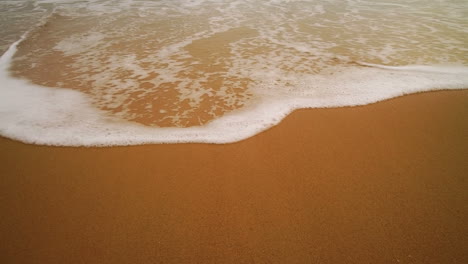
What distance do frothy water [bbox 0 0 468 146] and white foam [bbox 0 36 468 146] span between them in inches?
0.6

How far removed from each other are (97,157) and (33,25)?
6557 millimetres

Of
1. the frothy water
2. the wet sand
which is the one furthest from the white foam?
the wet sand

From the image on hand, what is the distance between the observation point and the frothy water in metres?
3.25

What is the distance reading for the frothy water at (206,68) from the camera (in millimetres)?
3248

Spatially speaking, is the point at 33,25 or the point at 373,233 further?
the point at 33,25

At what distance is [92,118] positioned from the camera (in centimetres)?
333

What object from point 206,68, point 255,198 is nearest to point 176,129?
point 255,198

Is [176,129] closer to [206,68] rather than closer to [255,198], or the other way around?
[255,198]

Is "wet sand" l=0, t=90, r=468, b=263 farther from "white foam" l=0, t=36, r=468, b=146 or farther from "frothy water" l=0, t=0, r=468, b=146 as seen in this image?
"frothy water" l=0, t=0, r=468, b=146

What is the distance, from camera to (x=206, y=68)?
448 centimetres

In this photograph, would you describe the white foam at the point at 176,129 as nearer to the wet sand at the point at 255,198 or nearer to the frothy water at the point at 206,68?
the frothy water at the point at 206,68

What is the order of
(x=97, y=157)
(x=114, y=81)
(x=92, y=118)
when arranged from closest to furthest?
1. (x=97, y=157)
2. (x=92, y=118)
3. (x=114, y=81)

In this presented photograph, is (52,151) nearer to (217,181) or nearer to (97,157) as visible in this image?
(97,157)

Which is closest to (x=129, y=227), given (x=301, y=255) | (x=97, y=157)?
(x=97, y=157)
